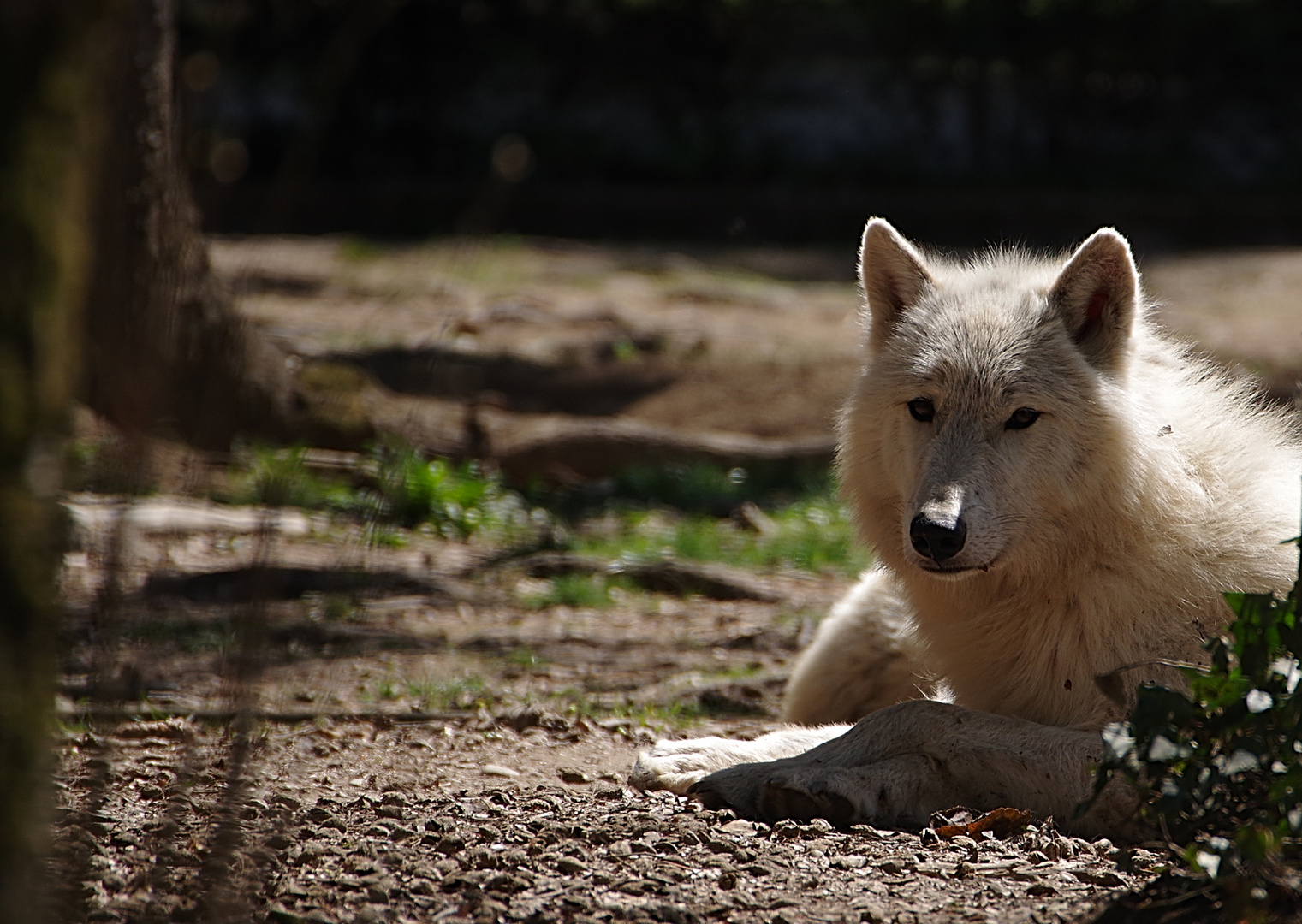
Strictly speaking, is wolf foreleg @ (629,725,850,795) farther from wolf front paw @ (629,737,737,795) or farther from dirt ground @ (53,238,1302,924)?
dirt ground @ (53,238,1302,924)

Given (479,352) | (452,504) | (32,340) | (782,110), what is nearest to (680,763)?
(32,340)

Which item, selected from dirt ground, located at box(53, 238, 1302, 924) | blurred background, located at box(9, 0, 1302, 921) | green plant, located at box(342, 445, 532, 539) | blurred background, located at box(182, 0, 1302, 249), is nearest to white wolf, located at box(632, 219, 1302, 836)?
dirt ground, located at box(53, 238, 1302, 924)

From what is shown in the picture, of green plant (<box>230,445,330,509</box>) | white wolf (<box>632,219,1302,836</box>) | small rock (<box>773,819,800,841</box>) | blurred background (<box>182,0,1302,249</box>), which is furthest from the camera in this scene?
blurred background (<box>182,0,1302,249</box>)

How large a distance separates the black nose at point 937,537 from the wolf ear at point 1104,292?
0.76 metres

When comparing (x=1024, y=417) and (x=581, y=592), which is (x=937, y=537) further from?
(x=581, y=592)

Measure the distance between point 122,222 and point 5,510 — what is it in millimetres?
5672

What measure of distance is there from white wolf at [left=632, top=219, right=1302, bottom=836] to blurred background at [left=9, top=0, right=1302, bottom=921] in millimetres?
763

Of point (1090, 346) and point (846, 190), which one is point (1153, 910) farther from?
point (846, 190)

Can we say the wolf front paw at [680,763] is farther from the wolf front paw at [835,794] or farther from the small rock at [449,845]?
the small rock at [449,845]

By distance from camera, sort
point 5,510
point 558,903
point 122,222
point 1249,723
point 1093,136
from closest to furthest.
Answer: point 5,510 → point 1249,723 → point 558,903 → point 122,222 → point 1093,136

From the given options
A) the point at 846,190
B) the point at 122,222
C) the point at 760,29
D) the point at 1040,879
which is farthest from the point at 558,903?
the point at 760,29

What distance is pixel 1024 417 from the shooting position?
148 inches

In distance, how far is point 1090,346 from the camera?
3.86 metres

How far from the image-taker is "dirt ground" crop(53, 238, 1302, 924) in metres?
2.44
